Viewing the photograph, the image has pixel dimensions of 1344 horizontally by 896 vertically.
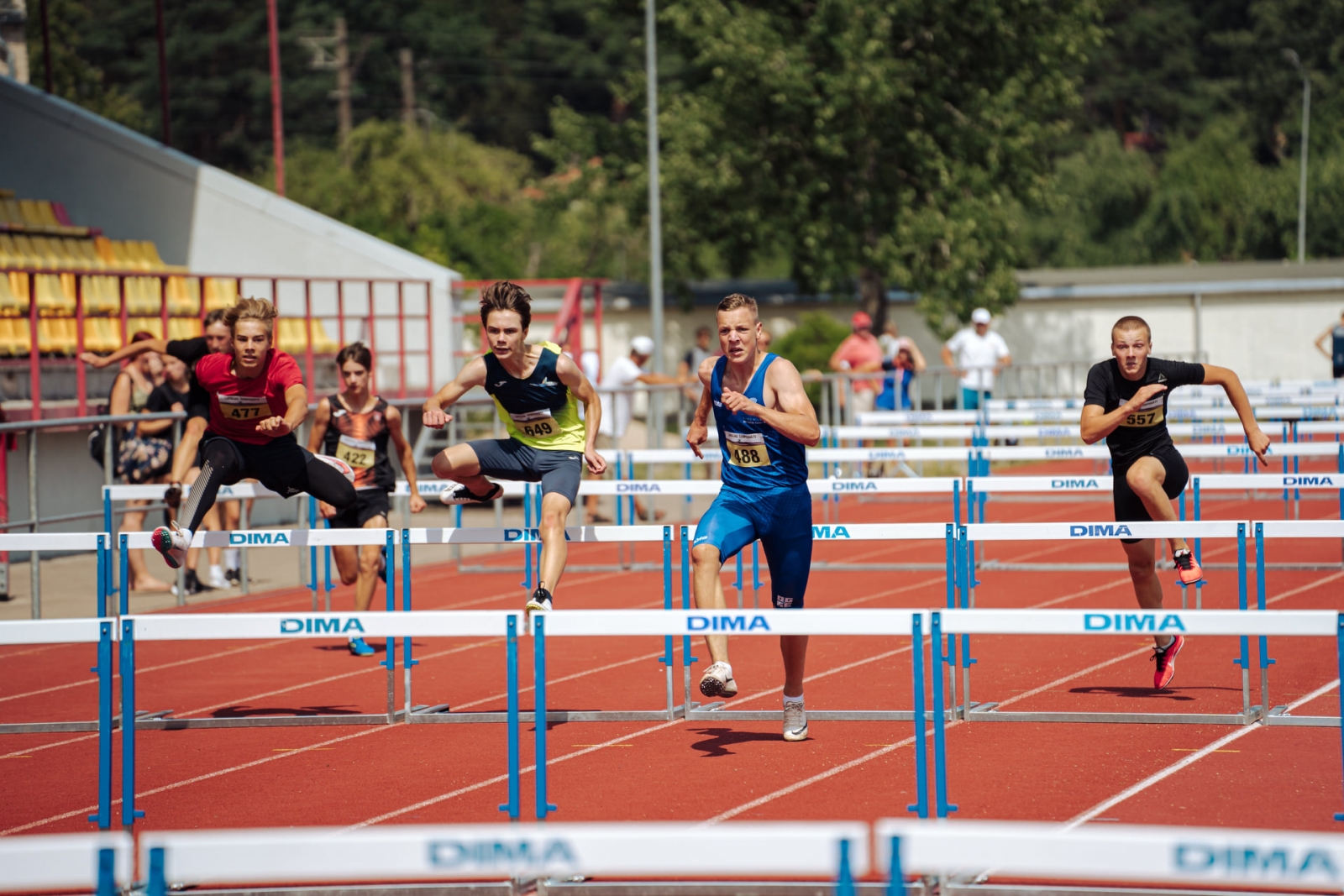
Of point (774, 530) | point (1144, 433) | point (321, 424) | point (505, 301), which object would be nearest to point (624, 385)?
point (321, 424)

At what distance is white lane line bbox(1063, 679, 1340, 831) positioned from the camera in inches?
229

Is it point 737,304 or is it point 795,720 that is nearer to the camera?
point 737,304

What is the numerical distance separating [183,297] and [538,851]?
18.9 metres

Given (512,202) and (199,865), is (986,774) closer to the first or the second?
(199,865)

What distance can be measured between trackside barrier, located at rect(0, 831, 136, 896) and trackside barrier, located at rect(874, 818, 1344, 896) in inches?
64.1

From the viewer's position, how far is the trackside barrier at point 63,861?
3.10 meters

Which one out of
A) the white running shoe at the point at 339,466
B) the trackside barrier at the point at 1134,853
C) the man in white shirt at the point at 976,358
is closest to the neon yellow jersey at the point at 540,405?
the white running shoe at the point at 339,466

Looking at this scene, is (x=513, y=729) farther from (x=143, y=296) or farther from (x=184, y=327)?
(x=143, y=296)

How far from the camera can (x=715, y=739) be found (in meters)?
7.39

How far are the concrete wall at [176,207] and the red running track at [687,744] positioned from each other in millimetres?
13325

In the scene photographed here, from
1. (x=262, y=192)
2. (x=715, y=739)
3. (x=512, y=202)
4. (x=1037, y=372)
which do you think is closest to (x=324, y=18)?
(x=512, y=202)

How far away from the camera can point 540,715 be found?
5.41 m

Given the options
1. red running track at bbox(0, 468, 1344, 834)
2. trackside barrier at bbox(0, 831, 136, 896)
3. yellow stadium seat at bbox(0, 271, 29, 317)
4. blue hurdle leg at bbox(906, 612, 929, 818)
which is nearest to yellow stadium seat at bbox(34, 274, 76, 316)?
yellow stadium seat at bbox(0, 271, 29, 317)

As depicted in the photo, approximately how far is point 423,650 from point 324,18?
207 feet
